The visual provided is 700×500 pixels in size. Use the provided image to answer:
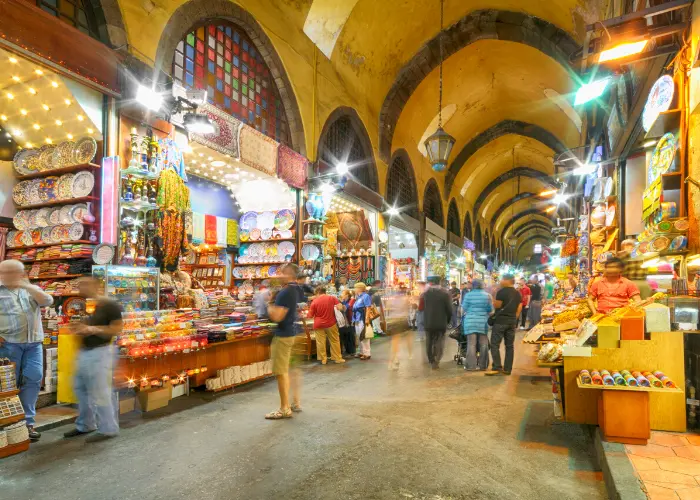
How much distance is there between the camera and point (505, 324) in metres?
7.94

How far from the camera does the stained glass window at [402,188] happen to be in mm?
18283

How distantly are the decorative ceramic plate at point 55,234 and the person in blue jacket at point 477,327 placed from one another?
22.3 ft

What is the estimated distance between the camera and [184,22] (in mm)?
7754

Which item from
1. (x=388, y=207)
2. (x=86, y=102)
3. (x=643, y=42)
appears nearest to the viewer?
(x=643, y=42)

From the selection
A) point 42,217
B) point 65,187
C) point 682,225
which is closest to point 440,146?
point 682,225

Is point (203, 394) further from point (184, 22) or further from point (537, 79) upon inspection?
point (537, 79)

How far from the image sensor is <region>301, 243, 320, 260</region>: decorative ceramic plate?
1117cm

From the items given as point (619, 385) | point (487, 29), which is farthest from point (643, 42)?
point (487, 29)

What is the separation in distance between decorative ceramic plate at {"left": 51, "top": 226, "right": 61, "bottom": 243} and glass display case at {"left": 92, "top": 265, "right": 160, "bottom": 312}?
1.08 m

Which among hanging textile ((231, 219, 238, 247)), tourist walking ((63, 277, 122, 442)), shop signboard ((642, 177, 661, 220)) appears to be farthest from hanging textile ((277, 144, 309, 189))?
shop signboard ((642, 177, 661, 220))

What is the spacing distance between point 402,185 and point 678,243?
47.9 ft

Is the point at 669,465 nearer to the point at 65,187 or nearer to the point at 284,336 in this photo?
the point at 284,336

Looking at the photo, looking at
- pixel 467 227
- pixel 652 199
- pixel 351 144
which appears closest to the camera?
pixel 652 199

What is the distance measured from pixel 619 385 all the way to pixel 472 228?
3012cm
